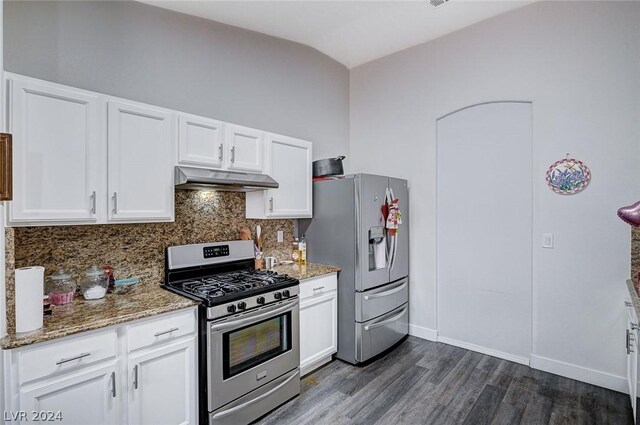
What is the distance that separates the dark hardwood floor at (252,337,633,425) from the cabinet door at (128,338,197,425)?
22.9 inches

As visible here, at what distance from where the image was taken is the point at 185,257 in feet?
8.39

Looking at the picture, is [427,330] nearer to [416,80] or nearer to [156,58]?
[416,80]

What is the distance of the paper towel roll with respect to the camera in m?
1.52

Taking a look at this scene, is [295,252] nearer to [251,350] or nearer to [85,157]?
[251,350]

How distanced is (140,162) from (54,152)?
0.45m

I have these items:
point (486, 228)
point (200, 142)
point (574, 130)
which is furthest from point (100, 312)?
point (574, 130)

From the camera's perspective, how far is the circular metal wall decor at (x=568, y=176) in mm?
2752

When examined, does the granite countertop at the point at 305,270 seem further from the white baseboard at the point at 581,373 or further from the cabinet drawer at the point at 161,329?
the white baseboard at the point at 581,373

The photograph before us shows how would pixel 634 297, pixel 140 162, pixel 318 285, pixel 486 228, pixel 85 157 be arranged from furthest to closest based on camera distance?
pixel 486 228
pixel 318 285
pixel 140 162
pixel 634 297
pixel 85 157

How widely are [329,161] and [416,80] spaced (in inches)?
58.4

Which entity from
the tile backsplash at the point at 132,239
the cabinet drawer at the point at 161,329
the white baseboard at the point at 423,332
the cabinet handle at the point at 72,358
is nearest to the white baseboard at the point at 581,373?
the white baseboard at the point at 423,332

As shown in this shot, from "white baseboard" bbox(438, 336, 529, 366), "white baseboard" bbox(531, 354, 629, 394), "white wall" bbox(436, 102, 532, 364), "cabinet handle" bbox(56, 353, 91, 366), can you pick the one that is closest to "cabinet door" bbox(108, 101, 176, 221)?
"cabinet handle" bbox(56, 353, 91, 366)

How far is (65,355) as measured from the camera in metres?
1.58

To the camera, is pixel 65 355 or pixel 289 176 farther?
pixel 289 176
